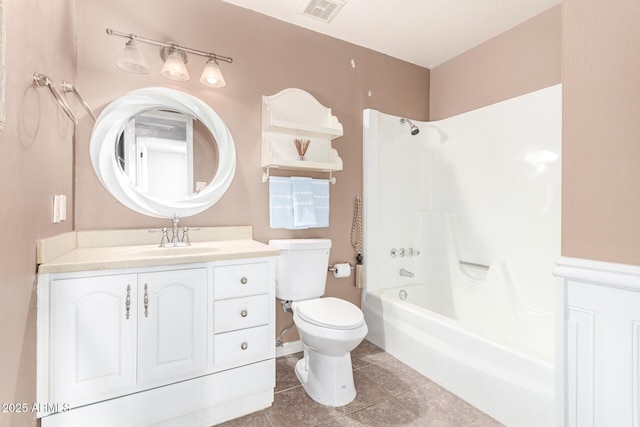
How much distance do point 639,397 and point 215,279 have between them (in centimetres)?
166

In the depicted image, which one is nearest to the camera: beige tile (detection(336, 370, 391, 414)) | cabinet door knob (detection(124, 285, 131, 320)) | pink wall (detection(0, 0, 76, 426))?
pink wall (detection(0, 0, 76, 426))

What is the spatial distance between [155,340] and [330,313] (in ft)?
2.93

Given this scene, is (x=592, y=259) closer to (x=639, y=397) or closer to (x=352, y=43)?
(x=639, y=397)

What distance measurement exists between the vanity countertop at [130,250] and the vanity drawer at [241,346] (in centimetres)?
41

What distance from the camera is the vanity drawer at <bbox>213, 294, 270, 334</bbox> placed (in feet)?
4.85

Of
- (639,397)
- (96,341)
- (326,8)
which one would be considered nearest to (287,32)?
(326,8)

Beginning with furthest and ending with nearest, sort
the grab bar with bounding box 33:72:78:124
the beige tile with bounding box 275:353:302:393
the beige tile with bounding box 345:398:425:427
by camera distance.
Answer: the beige tile with bounding box 275:353:302:393 < the beige tile with bounding box 345:398:425:427 < the grab bar with bounding box 33:72:78:124

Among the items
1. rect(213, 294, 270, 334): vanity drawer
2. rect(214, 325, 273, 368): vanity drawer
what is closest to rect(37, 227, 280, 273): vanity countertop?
rect(213, 294, 270, 334): vanity drawer

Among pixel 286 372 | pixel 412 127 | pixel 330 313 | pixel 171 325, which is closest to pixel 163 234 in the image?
pixel 171 325

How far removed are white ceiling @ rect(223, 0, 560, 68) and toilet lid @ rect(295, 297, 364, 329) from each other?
203 centimetres

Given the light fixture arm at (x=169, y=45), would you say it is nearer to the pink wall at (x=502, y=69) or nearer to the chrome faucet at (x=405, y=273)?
the pink wall at (x=502, y=69)

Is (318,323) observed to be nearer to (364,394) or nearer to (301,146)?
(364,394)

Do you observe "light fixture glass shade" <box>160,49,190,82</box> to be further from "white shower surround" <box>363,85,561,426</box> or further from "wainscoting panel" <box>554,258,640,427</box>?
"wainscoting panel" <box>554,258,640,427</box>

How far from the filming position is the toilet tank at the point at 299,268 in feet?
6.30
